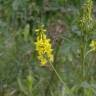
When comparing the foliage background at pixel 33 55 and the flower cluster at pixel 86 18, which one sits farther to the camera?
the foliage background at pixel 33 55

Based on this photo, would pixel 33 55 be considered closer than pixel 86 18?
No

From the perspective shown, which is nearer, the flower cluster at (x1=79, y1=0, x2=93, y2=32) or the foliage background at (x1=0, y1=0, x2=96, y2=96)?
the flower cluster at (x1=79, y1=0, x2=93, y2=32)

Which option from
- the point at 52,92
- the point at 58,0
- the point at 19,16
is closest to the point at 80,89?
the point at 52,92

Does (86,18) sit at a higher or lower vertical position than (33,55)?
higher

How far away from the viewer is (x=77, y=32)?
2479 millimetres

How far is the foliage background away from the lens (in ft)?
8.95

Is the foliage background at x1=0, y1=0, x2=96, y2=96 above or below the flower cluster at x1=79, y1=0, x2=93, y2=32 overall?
below

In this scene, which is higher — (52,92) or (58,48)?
(58,48)

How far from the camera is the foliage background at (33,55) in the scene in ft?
8.95

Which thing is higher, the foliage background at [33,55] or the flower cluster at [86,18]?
the flower cluster at [86,18]

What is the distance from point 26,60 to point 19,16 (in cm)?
36

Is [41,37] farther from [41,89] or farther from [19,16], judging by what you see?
[19,16]

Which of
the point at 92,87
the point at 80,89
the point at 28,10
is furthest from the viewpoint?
the point at 28,10

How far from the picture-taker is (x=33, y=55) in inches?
124
